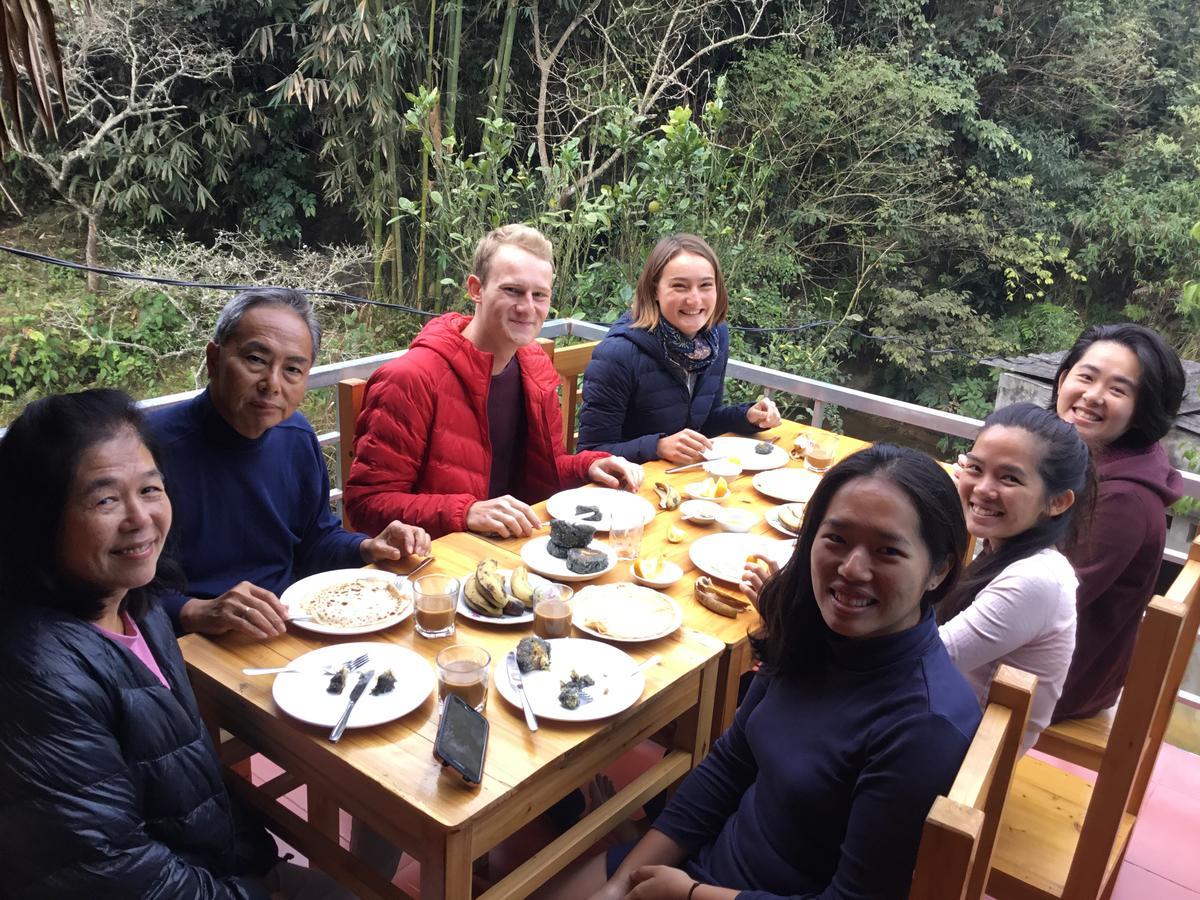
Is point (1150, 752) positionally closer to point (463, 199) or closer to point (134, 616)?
point (134, 616)

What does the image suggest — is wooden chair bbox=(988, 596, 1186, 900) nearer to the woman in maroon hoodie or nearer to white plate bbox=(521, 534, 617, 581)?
the woman in maroon hoodie

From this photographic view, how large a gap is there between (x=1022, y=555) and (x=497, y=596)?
0.94 meters

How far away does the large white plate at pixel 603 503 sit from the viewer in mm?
2018

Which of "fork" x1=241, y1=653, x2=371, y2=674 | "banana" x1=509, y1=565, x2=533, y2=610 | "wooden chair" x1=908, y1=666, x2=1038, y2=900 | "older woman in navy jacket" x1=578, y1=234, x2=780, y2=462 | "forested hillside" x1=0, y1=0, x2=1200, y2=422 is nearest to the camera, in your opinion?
"wooden chair" x1=908, y1=666, x2=1038, y2=900

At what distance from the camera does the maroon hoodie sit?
1.78 metres

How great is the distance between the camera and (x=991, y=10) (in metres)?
8.45

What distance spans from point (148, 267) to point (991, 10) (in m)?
8.14

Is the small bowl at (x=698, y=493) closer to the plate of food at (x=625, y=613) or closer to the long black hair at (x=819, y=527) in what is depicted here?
the plate of food at (x=625, y=613)

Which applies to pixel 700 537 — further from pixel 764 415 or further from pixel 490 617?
pixel 764 415

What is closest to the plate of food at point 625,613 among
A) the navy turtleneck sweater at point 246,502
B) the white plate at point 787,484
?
the navy turtleneck sweater at point 246,502

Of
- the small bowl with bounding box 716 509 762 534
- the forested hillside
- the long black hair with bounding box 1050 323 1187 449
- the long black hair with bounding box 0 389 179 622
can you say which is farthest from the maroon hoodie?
the forested hillside

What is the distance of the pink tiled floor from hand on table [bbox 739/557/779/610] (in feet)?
1.87

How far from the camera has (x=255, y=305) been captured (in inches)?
67.6

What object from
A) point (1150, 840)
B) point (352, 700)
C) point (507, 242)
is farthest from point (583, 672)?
point (1150, 840)
